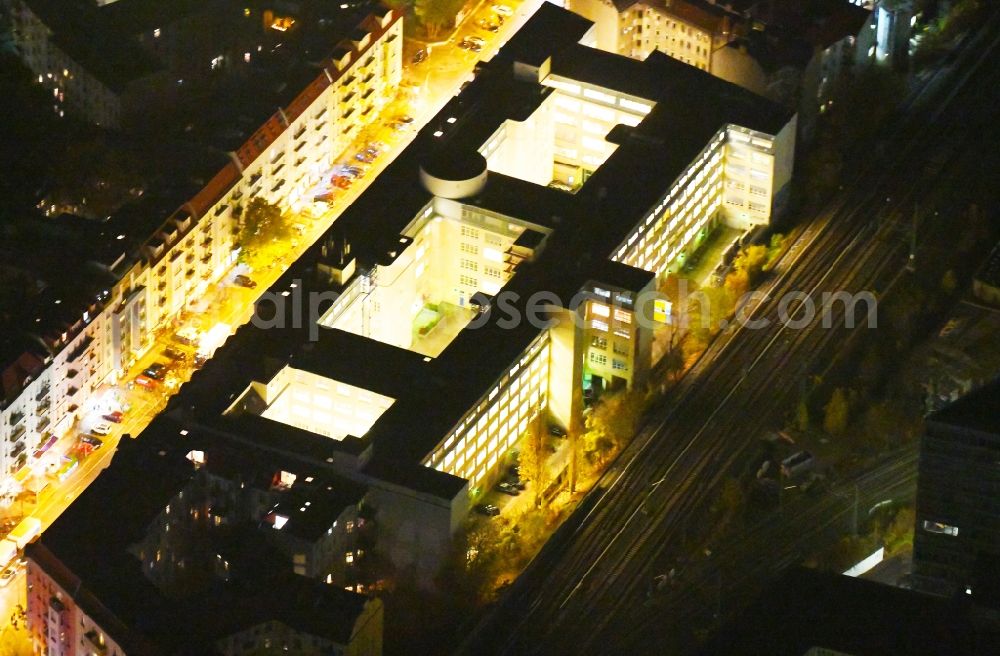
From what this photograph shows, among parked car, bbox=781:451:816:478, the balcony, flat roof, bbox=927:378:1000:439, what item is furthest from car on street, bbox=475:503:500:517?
flat roof, bbox=927:378:1000:439

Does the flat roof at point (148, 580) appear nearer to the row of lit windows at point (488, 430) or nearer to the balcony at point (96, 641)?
the balcony at point (96, 641)

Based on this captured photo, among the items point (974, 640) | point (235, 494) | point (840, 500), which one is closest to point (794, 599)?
point (974, 640)

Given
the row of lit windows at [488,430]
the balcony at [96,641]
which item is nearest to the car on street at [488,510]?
the row of lit windows at [488,430]

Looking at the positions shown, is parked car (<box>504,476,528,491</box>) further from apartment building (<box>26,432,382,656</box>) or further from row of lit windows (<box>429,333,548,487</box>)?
apartment building (<box>26,432,382,656</box>)

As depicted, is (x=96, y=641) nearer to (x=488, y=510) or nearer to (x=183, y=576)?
(x=183, y=576)

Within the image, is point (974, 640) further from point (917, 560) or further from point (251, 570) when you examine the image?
point (251, 570)
